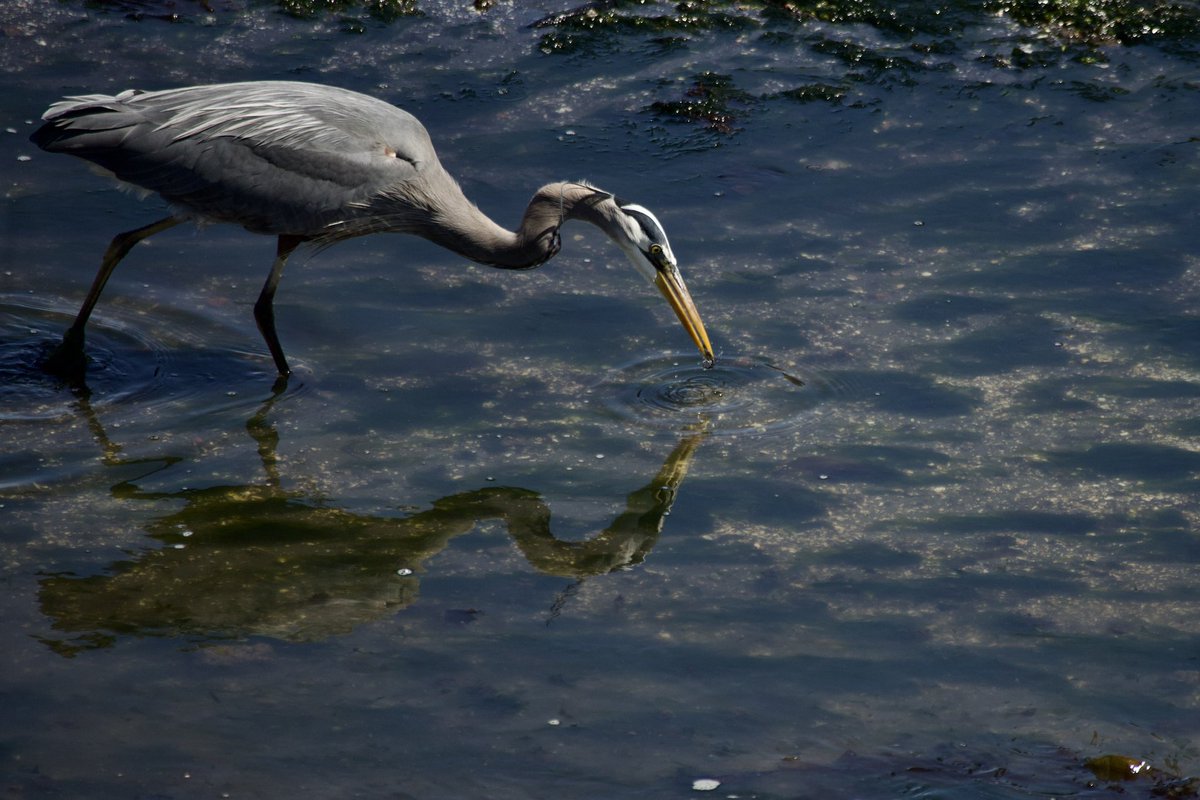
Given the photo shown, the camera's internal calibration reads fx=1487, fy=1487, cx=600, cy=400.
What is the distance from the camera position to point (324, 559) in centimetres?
567

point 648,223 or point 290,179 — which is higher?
point 290,179

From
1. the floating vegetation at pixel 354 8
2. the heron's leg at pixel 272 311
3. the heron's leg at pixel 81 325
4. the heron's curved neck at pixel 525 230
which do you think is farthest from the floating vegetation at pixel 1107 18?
the heron's leg at pixel 81 325

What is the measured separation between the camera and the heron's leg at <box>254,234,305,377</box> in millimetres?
6902

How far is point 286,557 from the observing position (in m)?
5.66

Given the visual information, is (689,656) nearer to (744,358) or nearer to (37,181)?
(744,358)

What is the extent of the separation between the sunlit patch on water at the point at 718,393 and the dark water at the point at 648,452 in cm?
3

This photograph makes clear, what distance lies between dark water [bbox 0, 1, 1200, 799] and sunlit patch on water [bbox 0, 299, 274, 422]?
0.08 ft

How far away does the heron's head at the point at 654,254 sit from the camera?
22.4ft

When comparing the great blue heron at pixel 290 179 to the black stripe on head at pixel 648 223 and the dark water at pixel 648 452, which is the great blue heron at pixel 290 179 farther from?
the dark water at pixel 648 452

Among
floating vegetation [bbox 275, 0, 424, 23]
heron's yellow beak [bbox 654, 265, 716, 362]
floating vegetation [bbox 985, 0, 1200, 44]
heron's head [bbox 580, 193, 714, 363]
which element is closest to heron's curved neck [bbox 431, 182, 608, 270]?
heron's head [bbox 580, 193, 714, 363]

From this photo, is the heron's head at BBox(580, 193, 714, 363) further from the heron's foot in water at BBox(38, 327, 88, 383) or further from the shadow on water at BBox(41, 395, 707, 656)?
the heron's foot in water at BBox(38, 327, 88, 383)

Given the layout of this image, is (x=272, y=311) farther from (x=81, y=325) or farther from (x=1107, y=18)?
(x=1107, y=18)

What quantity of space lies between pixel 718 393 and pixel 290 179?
2212 mm

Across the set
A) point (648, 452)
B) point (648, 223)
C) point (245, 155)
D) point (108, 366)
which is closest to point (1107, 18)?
point (648, 223)
